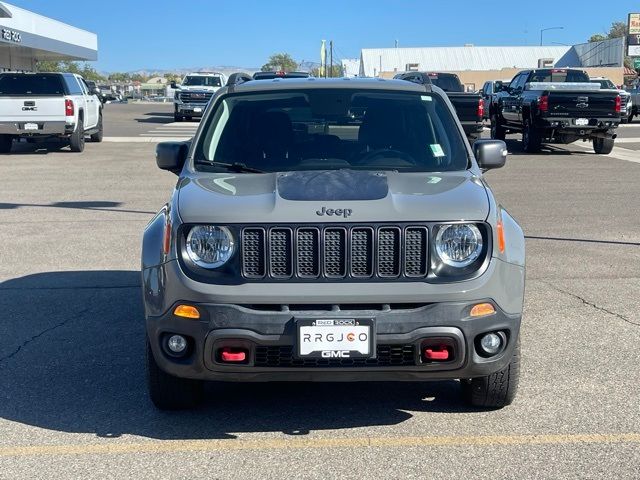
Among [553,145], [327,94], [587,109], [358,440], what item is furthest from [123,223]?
[553,145]

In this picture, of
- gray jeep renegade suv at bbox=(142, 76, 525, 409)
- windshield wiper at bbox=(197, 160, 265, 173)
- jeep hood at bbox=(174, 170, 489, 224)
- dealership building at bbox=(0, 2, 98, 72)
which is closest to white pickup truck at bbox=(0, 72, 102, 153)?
windshield wiper at bbox=(197, 160, 265, 173)

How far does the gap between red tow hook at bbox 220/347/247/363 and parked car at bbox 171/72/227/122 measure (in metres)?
31.3

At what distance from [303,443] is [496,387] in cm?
108

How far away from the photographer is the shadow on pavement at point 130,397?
15.7 ft

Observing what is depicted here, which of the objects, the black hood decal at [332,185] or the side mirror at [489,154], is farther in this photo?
the side mirror at [489,154]

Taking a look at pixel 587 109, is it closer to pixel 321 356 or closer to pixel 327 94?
pixel 327 94

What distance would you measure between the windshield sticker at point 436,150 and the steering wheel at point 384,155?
0.52 feet

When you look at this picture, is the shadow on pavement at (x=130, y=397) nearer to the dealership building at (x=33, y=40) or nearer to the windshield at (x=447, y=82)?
the windshield at (x=447, y=82)

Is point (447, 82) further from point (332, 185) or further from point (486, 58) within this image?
point (486, 58)

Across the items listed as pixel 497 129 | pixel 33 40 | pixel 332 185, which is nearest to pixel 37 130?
pixel 497 129

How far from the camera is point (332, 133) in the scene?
5.72 metres

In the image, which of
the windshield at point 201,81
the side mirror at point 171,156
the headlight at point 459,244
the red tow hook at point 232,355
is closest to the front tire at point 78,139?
the windshield at point 201,81

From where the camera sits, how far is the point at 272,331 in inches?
167

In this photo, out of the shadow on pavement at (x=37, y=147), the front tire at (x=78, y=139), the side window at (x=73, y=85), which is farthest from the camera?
the shadow on pavement at (x=37, y=147)
